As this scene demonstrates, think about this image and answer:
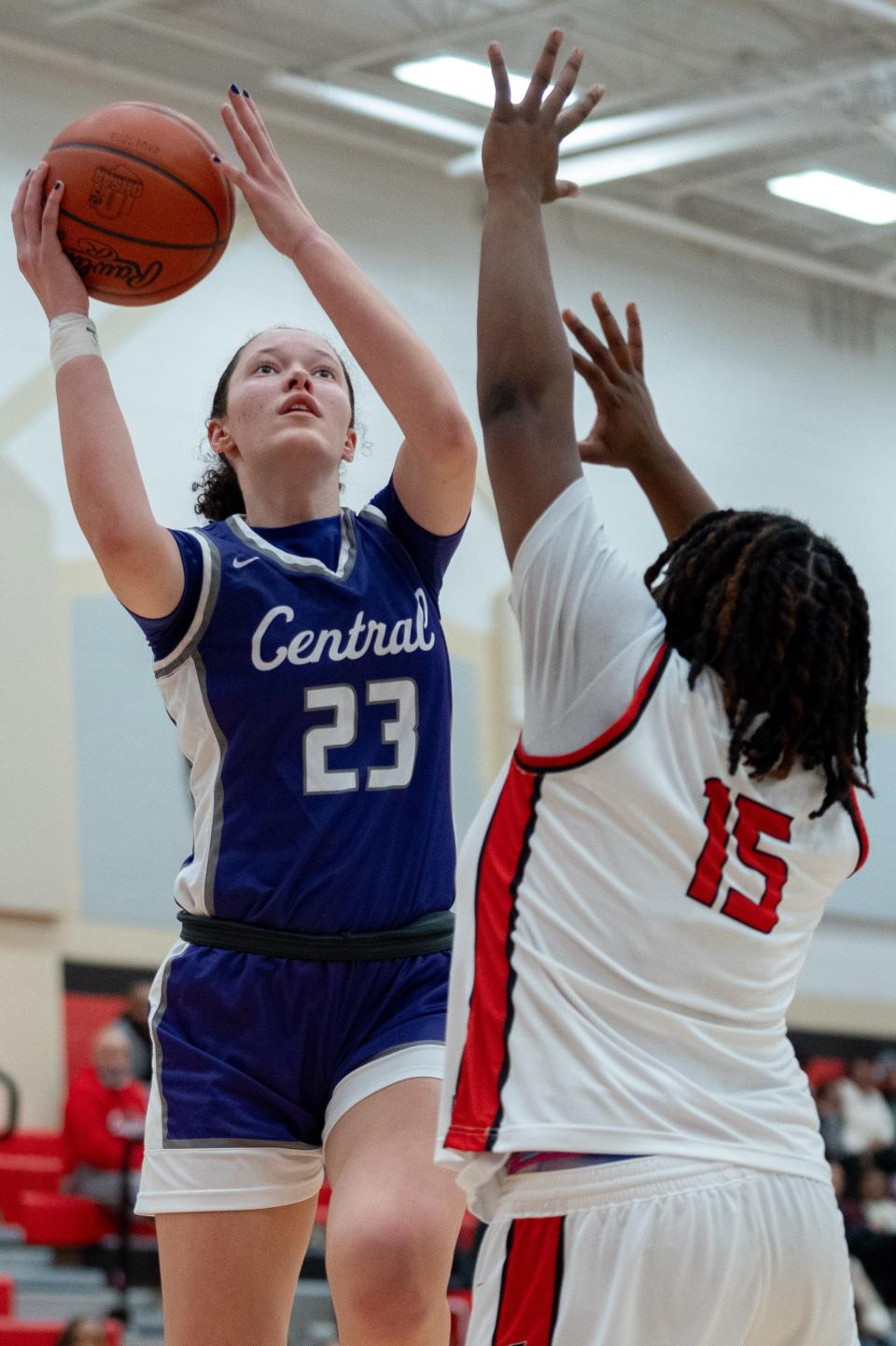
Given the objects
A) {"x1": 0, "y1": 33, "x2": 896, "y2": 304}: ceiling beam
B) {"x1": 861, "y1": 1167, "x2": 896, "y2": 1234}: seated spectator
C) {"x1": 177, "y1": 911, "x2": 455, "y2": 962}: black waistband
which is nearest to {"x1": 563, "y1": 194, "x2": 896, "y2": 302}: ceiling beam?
{"x1": 0, "y1": 33, "x2": 896, "y2": 304}: ceiling beam

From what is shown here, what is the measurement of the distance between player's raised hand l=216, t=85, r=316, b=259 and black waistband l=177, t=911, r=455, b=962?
3.82 feet

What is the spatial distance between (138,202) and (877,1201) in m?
10.3

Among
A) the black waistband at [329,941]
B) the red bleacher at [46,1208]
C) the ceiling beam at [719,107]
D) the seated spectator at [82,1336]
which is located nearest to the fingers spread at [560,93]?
the black waistband at [329,941]

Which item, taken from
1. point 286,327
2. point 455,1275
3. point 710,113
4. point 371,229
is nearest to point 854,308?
point 710,113

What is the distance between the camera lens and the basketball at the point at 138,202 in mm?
3500

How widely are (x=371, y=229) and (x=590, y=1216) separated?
454 inches

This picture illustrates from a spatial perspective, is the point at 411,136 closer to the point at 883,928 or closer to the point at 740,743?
the point at 883,928

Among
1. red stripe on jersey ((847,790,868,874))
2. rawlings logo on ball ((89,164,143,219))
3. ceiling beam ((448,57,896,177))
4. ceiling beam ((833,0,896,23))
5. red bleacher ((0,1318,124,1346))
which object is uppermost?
ceiling beam ((833,0,896,23))

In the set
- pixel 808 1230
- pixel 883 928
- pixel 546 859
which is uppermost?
pixel 546 859

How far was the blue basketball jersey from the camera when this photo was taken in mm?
3197

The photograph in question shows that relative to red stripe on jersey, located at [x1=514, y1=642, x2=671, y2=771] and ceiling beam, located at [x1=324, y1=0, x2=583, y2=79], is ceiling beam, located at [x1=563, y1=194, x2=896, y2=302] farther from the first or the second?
red stripe on jersey, located at [x1=514, y1=642, x2=671, y2=771]

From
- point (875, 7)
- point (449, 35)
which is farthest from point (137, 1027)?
point (875, 7)

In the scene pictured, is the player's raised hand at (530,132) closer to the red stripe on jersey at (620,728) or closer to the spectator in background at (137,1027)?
the red stripe on jersey at (620,728)

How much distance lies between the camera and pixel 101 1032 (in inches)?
423
